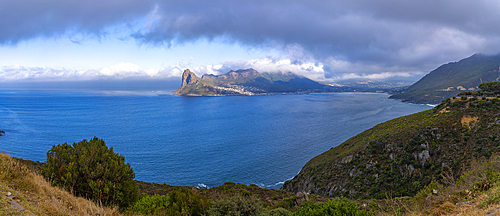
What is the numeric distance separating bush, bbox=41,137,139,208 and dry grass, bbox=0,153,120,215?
46.6 inches

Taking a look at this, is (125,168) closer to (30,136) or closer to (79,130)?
(30,136)

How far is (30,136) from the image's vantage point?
63500 mm

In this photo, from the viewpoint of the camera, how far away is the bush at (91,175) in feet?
31.9

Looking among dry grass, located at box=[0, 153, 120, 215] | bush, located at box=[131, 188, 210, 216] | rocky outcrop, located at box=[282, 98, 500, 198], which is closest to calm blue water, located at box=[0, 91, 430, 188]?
rocky outcrop, located at box=[282, 98, 500, 198]

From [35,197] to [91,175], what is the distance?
254 cm

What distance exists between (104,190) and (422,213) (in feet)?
43.4

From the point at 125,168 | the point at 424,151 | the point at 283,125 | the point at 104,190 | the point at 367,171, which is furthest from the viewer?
the point at 283,125

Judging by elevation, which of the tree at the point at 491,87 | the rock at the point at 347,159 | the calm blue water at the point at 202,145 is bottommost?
the calm blue water at the point at 202,145

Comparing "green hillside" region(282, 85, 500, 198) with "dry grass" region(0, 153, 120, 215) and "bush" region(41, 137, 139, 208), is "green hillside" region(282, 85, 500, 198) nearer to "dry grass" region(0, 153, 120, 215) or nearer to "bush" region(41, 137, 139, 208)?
"bush" region(41, 137, 139, 208)

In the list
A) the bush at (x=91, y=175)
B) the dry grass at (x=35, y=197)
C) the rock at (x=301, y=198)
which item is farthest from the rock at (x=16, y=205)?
the rock at (x=301, y=198)

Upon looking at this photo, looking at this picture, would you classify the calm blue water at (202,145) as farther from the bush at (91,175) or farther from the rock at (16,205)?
the rock at (16,205)

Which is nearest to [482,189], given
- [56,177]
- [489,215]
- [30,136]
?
[489,215]

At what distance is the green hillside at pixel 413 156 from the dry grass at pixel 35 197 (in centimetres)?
2764

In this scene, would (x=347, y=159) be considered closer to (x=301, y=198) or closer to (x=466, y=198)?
(x=301, y=198)
